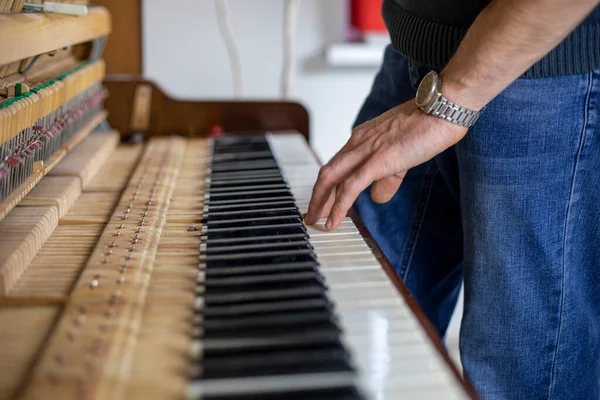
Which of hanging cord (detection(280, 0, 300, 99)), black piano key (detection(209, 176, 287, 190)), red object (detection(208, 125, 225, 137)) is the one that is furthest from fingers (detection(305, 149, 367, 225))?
hanging cord (detection(280, 0, 300, 99))

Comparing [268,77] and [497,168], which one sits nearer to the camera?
[497,168]

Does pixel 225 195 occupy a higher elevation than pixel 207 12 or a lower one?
lower

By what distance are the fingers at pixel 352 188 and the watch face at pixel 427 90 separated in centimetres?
14

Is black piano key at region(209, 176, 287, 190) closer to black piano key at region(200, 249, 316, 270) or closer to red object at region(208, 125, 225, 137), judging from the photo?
black piano key at region(200, 249, 316, 270)

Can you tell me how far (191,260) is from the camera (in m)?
1.10

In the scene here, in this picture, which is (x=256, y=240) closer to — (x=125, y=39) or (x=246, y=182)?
(x=246, y=182)

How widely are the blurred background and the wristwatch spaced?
2.26m

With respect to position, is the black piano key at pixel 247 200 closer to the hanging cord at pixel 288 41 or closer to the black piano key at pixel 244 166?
the black piano key at pixel 244 166

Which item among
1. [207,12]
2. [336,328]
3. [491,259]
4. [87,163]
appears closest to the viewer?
[336,328]

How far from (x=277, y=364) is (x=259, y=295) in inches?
7.2

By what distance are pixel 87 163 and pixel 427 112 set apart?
836 mm

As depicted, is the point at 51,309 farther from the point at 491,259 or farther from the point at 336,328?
the point at 491,259

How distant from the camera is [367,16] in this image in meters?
3.49

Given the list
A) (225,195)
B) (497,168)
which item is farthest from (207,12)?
(497,168)
